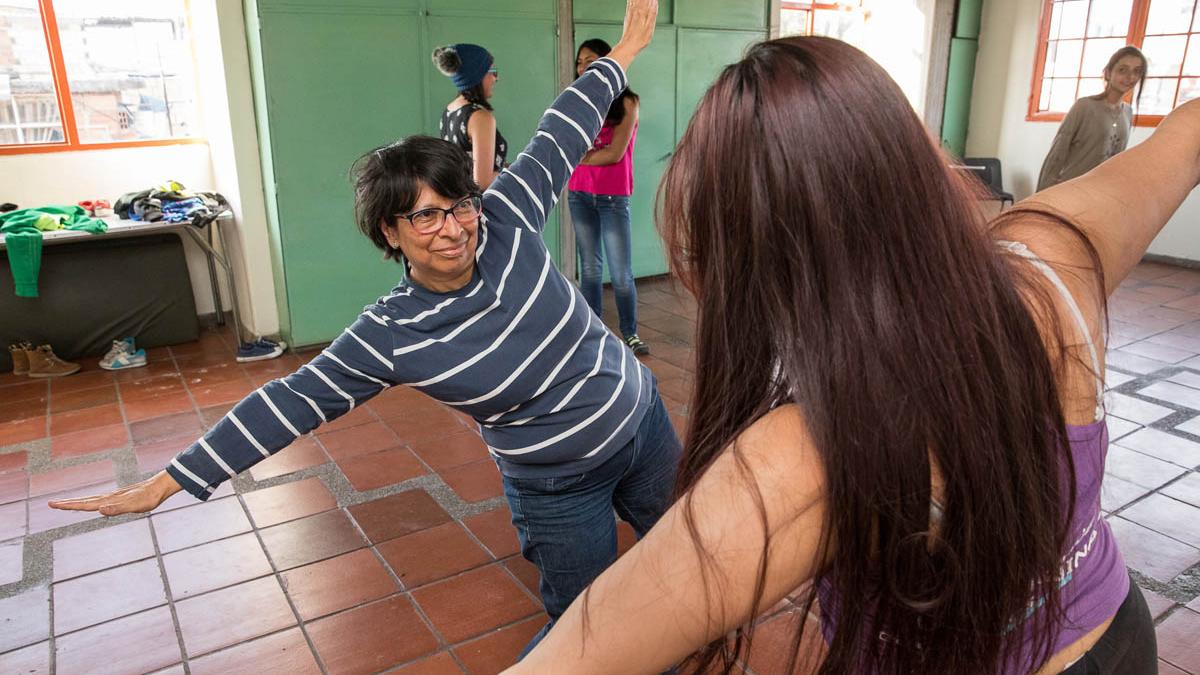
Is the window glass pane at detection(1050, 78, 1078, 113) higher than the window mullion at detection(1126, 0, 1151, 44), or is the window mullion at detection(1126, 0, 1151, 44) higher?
the window mullion at detection(1126, 0, 1151, 44)

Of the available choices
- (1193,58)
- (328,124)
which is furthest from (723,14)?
(1193,58)

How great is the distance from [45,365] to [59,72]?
1.66 m

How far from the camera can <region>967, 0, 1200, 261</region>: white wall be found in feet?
24.4

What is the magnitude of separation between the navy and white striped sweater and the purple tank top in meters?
1.00

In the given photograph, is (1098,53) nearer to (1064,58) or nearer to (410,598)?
(1064,58)

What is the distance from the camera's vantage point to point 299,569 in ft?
9.07

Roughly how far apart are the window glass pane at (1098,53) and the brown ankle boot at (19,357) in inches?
316

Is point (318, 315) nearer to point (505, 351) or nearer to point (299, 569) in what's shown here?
point (299, 569)

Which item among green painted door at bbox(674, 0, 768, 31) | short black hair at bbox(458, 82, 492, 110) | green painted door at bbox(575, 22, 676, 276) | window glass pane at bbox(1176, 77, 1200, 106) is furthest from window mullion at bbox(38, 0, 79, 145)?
window glass pane at bbox(1176, 77, 1200, 106)

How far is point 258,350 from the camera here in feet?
15.8

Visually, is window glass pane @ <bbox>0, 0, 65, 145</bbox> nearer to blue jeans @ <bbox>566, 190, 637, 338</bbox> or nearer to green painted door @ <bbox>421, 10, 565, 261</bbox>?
green painted door @ <bbox>421, 10, 565, 261</bbox>

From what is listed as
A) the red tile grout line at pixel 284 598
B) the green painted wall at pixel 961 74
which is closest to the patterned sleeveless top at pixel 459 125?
the red tile grout line at pixel 284 598

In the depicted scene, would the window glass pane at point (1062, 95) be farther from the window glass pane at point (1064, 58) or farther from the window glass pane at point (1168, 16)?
the window glass pane at point (1168, 16)

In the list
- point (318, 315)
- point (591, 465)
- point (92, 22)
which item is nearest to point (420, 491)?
point (591, 465)
